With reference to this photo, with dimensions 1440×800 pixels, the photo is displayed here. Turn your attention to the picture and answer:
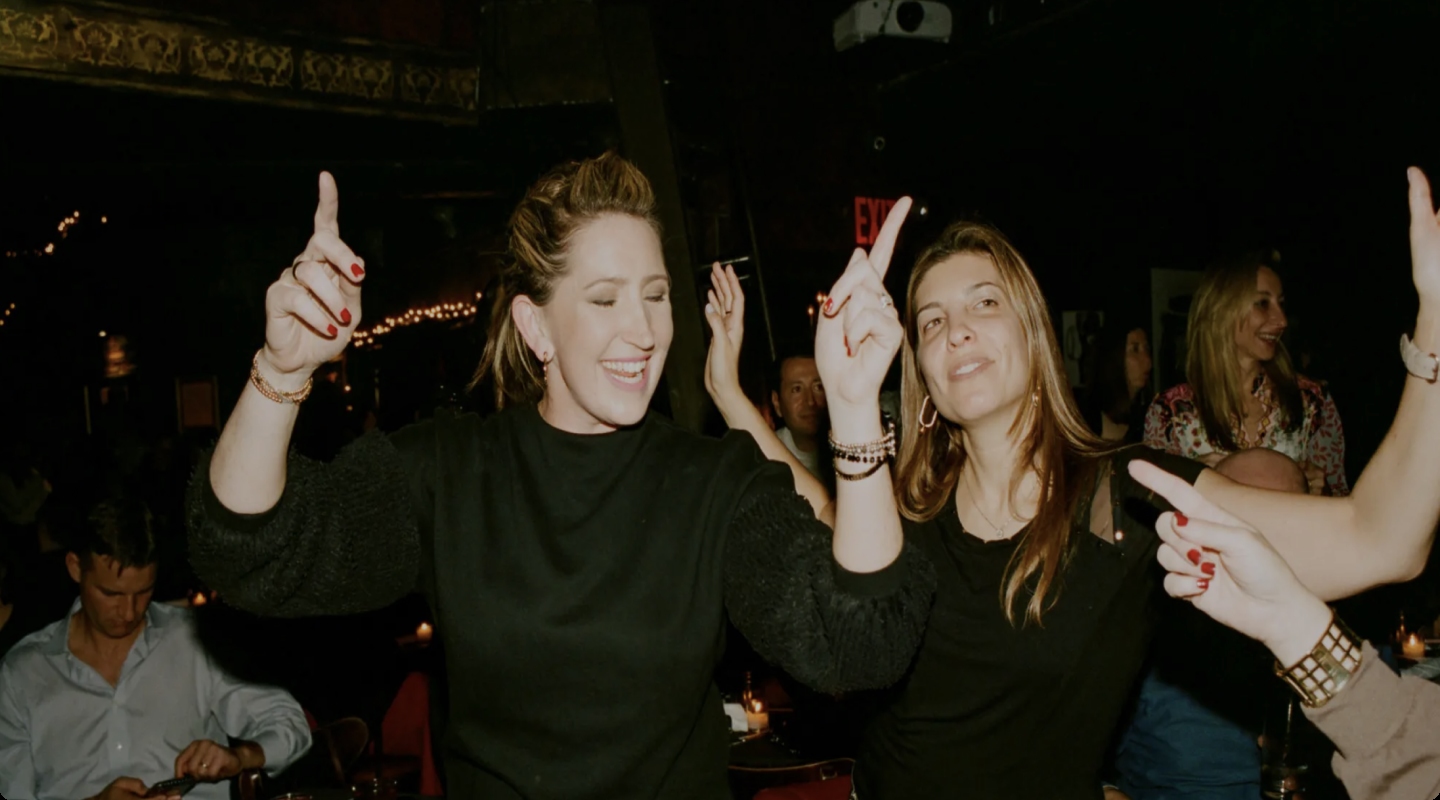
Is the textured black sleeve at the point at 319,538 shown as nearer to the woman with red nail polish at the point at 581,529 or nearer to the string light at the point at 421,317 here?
the woman with red nail polish at the point at 581,529

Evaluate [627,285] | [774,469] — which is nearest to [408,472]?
[627,285]

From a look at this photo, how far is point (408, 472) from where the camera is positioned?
5.24 feet

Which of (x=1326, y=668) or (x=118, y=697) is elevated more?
(x=1326, y=668)

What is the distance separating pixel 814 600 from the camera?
1.41m

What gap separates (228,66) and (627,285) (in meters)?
4.54

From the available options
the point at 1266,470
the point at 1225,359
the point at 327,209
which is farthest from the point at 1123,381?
the point at 327,209

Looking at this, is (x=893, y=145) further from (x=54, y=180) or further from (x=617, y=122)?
(x=54, y=180)

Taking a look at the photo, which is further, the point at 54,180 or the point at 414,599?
the point at 54,180

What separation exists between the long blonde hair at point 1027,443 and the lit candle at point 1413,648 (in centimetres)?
260

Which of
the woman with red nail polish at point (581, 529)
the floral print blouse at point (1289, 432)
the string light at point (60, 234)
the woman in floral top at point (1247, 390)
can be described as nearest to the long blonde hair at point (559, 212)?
the woman with red nail polish at point (581, 529)

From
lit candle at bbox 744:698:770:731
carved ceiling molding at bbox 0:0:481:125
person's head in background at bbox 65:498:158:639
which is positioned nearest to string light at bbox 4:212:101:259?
carved ceiling molding at bbox 0:0:481:125

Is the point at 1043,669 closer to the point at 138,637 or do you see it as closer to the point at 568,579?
the point at 568,579

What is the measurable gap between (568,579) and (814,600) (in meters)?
0.40

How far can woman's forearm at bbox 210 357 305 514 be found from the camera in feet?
4.50
